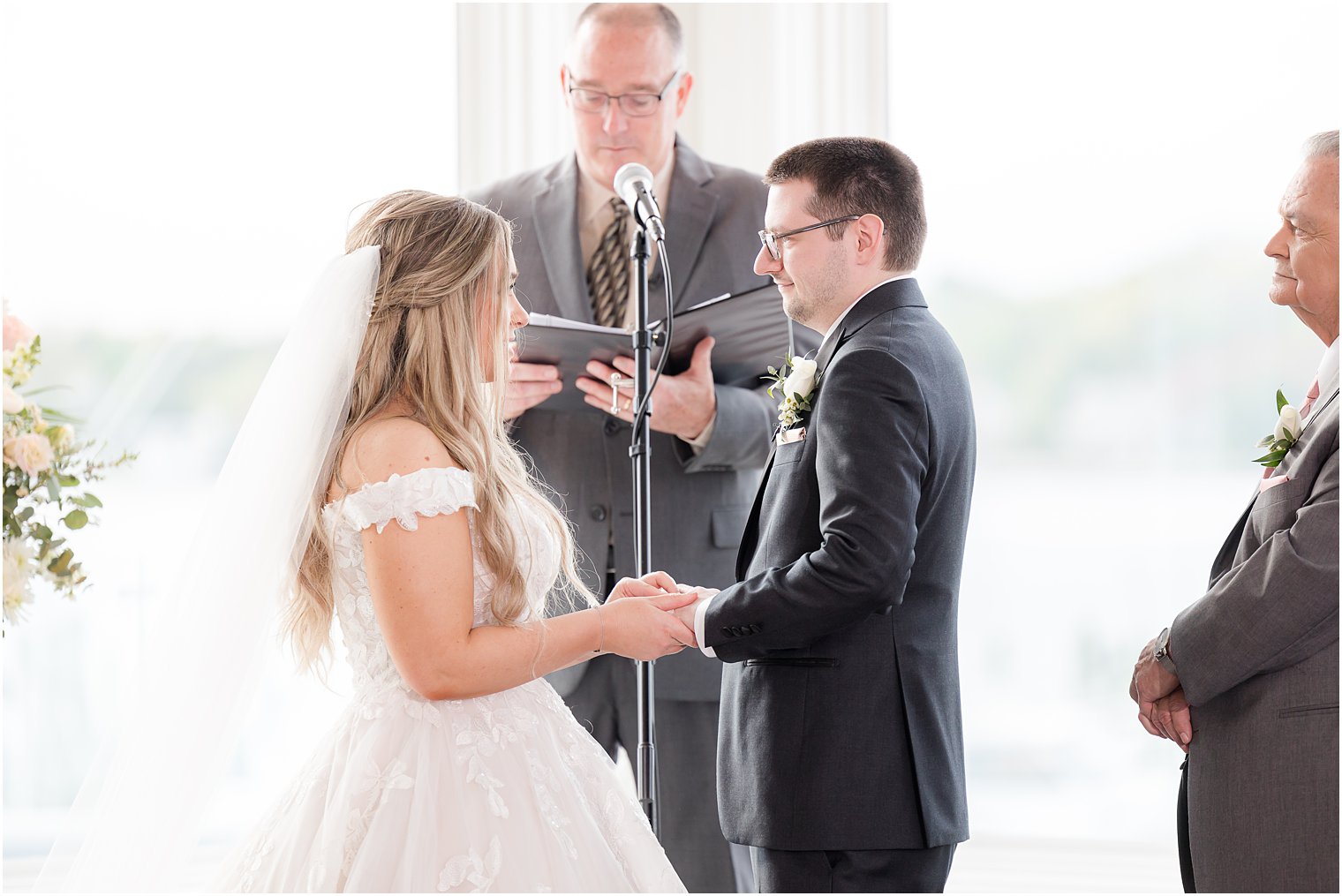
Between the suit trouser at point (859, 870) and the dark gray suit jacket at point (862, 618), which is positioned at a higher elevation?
the dark gray suit jacket at point (862, 618)

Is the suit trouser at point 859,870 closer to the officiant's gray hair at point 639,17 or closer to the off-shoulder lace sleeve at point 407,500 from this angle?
the off-shoulder lace sleeve at point 407,500

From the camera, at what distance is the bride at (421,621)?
6.11 ft

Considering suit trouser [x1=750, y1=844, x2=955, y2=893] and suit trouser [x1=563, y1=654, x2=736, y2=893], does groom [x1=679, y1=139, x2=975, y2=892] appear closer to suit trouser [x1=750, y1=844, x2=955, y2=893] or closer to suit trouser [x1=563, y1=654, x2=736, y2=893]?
suit trouser [x1=750, y1=844, x2=955, y2=893]

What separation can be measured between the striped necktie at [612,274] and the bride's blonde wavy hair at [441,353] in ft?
2.95

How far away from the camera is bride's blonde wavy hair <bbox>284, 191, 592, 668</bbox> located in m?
1.99

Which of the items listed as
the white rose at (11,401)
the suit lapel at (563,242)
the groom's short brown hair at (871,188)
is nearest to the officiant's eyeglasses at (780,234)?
the groom's short brown hair at (871,188)

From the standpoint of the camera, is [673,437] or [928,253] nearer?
[673,437]

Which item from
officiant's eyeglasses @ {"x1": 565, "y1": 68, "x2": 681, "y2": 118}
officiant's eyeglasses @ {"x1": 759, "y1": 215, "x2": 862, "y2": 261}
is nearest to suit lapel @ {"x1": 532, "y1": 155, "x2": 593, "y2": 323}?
officiant's eyeglasses @ {"x1": 565, "y1": 68, "x2": 681, "y2": 118}

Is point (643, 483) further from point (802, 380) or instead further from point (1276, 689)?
point (1276, 689)

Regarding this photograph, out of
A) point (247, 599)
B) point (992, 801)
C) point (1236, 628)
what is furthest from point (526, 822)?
point (992, 801)

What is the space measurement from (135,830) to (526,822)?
2.01 feet

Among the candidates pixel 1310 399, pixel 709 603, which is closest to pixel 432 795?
A: pixel 709 603

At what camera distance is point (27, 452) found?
211 centimetres

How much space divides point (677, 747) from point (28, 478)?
1.58 meters
